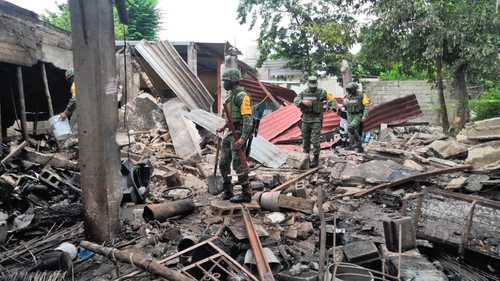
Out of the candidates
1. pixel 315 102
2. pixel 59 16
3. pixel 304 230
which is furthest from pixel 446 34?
pixel 59 16

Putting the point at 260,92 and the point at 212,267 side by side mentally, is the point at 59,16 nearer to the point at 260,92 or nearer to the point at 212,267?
Answer: the point at 260,92

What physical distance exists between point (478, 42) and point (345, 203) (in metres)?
7.53

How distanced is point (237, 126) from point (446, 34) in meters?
7.86

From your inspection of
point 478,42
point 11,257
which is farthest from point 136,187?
point 478,42

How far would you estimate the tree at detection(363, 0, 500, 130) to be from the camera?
33.6ft

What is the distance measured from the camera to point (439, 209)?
154 inches

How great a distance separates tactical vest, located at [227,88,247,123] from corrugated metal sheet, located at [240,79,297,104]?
773 centimetres

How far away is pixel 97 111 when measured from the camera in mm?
3824

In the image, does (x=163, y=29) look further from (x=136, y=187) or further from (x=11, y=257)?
(x=11, y=257)

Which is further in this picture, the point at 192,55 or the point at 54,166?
the point at 192,55

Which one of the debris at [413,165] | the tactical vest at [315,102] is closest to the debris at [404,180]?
the debris at [413,165]

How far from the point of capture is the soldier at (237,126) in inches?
202

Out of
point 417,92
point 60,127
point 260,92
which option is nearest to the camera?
point 60,127

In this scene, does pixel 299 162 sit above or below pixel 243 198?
above
